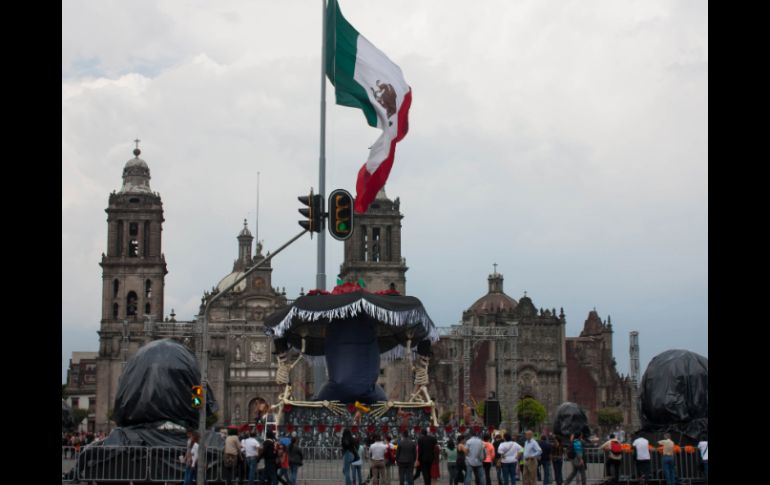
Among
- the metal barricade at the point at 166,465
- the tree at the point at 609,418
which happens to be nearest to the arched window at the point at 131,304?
the tree at the point at 609,418

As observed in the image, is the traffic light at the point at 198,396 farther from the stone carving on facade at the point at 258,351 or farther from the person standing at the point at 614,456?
the stone carving on facade at the point at 258,351

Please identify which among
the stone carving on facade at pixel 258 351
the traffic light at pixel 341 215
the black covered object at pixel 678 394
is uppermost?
the traffic light at pixel 341 215

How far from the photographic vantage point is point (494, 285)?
9050 centimetres

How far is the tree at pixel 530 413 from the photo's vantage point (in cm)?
6962

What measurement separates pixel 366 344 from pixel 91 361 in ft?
281

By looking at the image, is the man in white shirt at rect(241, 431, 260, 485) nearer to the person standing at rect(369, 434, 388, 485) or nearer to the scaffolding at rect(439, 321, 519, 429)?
the person standing at rect(369, 434, 388, 485)

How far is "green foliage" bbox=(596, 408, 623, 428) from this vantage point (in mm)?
72562

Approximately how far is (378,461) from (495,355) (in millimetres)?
56603

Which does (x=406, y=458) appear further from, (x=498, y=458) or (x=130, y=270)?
(x=130, y=270)

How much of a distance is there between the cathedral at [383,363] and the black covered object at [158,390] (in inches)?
2034

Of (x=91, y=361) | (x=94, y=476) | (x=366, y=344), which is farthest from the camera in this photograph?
(x=91, y=361)
